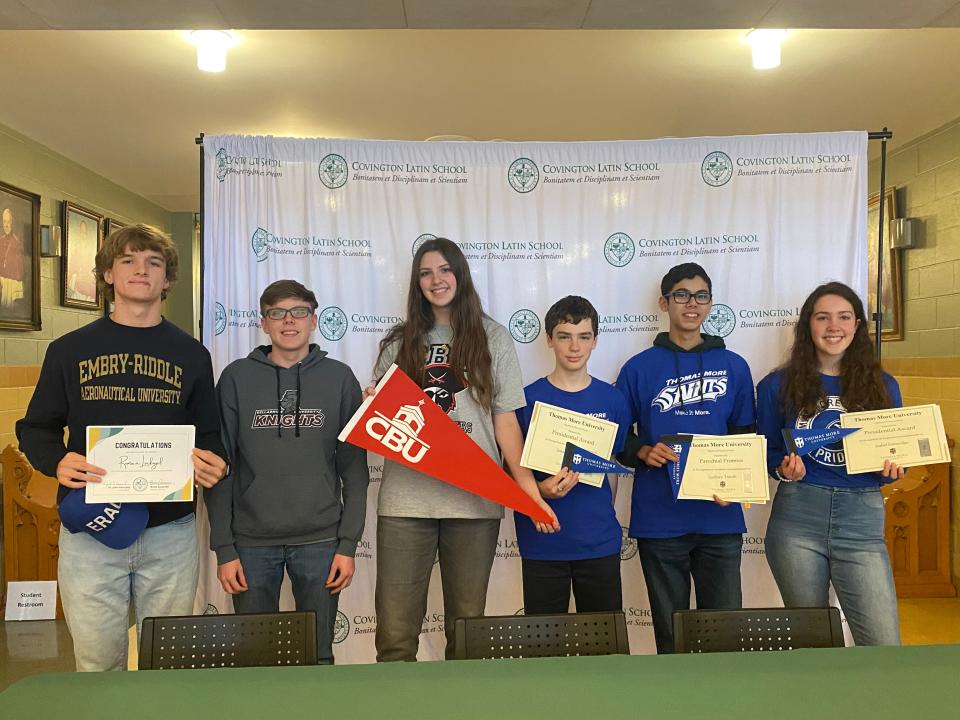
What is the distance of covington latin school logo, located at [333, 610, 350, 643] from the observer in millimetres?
3389

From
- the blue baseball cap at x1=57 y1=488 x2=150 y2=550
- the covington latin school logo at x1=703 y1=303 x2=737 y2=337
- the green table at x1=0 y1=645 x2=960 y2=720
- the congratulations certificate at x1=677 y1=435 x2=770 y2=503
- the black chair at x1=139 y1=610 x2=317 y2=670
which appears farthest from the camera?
the covington latin school logo at x1=703 y1=303 x2=737 y2=337

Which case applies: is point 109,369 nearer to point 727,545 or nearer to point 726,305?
point 727,545

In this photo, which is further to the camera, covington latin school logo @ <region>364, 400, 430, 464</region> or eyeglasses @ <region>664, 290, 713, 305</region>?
eyeglasses @ <region>664, 290, 713, 305</region>

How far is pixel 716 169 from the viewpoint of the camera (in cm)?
340

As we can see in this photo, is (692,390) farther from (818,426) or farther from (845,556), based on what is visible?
(845,556)

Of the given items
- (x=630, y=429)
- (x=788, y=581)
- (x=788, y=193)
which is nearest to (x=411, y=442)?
(x=630, y=429)

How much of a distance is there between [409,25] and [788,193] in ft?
5.88

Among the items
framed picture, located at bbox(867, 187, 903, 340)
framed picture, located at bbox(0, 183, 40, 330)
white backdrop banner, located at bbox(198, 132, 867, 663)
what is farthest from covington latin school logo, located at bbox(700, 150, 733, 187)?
framed picture, located at bbox(0, 183, 40, 330)

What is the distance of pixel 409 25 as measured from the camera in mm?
2814

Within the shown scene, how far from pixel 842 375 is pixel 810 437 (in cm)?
28

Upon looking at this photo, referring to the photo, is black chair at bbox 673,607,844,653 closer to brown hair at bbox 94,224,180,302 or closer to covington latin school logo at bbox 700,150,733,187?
brown hair at bbox 94,224,180,302

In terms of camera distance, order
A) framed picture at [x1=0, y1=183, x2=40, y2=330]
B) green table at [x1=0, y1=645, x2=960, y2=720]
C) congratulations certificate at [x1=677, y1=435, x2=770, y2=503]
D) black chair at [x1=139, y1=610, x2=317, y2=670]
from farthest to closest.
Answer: framed picture at [x1=0, y1=183, x2=40, y2=330] → congratulations certificate at [x1=677, y1=435, x2=770, y2=503] → black chair at [x1=139, y1=610, x2=317, y2=670] → green table at [x1=0, y1=645, x2=960, y2=720]

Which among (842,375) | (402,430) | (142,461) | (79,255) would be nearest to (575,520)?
(402,430)
